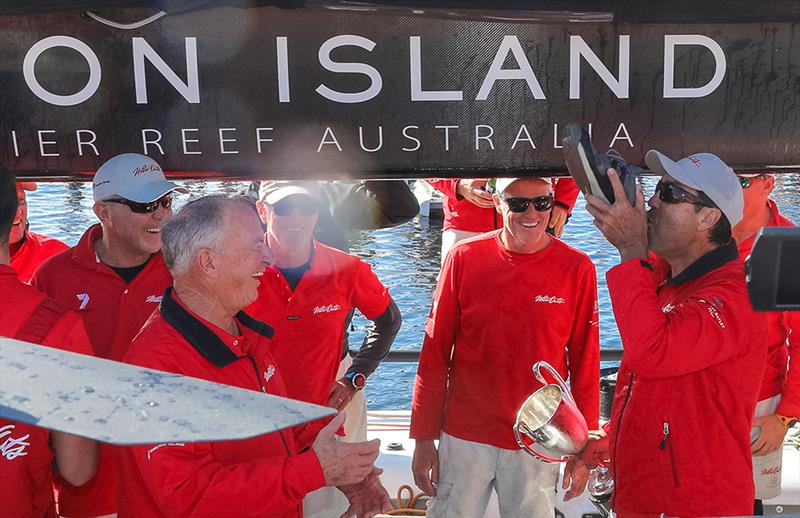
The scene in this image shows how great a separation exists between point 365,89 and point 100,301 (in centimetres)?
140

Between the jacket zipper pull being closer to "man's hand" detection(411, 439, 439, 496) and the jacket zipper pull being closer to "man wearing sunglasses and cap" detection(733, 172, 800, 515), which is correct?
"man wearing sunglasses and cap" detection(733, 172, 800, 515)

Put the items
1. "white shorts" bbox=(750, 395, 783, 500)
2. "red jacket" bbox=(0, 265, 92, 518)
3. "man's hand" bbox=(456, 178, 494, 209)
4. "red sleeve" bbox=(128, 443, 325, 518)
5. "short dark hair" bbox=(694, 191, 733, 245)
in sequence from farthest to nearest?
1. "man's hand" bbox=(456, 178, 494, 209)
2. "white shorts" bbox=(750, 395, 783, 500)
3. "short dark hair" bbox=(694, 191, 733, 245)
4. "red jacket" bbox=(0, 265, 92, 518)
5. "red sleeve" bbox=(128, 443, 325, 518)

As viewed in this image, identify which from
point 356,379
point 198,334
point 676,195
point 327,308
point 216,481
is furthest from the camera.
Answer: point 356,379

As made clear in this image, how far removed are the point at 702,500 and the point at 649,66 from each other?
1309 mm

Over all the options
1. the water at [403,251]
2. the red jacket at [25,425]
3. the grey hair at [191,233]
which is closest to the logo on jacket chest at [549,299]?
the grey hair at [191,233]

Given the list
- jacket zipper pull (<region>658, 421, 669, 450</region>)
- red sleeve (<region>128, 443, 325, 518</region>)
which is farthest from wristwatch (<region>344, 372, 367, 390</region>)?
red sleeve (<region>128, 443, 325, 518</region>)

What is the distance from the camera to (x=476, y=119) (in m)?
2.48

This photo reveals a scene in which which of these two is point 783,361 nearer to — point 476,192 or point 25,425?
point 476,192

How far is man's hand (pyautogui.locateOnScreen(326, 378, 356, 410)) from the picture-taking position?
412 cm

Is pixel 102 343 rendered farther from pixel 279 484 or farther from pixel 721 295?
pixel 721 295

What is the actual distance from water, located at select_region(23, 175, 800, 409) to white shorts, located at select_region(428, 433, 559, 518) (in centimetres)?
431

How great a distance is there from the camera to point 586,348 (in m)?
4.04

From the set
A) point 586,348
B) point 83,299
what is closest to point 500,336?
point 586,348

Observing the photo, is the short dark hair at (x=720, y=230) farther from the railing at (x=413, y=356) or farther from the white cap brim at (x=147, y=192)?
the railing at (x=413, y=356)
